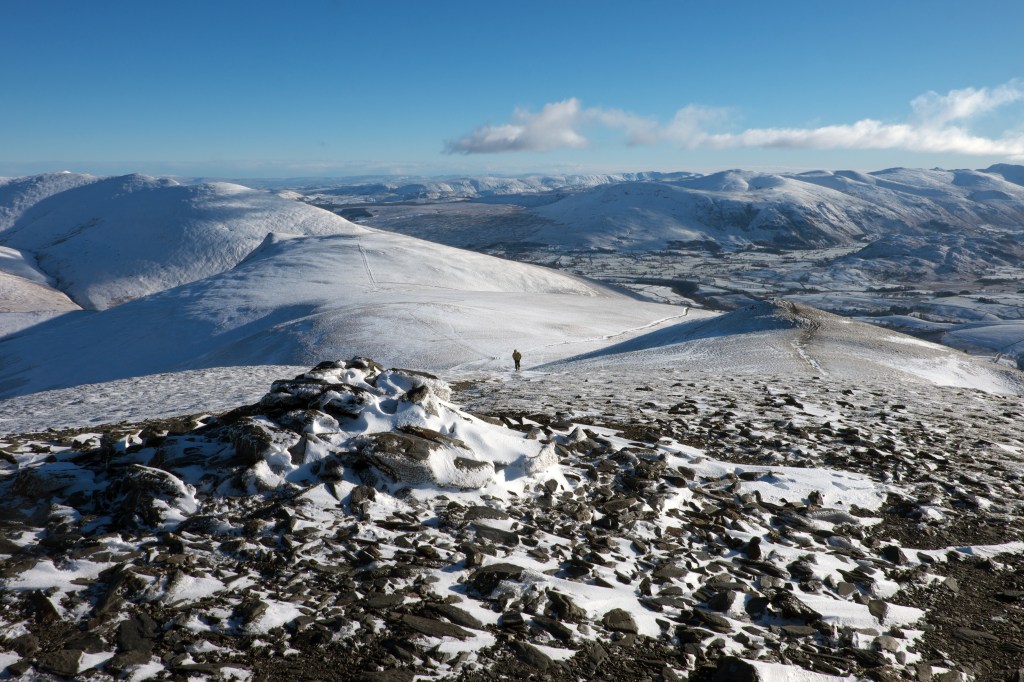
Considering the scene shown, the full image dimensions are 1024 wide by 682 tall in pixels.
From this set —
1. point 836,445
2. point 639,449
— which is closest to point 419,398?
point 639,449

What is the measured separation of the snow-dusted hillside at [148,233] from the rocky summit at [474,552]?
122164mm

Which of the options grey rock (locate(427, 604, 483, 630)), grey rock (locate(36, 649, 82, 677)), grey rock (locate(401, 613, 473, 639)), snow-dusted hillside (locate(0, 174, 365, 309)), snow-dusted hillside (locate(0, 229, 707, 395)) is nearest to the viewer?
grey rock (locate(36, 649, 82, 677))

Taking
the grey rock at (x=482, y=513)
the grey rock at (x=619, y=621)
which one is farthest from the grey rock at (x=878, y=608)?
the grey rock at (x=482, y=513)

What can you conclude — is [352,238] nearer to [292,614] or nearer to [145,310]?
[145,310]

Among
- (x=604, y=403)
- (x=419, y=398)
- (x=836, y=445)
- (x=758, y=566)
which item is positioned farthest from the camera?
(x=604, y=403)

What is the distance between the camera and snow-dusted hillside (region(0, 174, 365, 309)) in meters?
138

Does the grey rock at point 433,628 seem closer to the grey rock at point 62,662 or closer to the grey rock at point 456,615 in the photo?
the grey rock at point 456,615

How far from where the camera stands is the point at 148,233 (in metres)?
159

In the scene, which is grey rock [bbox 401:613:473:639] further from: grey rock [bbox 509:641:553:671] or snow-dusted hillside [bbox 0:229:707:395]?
snow-dusted hillside [bbox 0:229:707:395]

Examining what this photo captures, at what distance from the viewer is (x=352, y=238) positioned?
117 metres

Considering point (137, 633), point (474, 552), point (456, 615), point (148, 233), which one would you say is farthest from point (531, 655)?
point (148, 233)

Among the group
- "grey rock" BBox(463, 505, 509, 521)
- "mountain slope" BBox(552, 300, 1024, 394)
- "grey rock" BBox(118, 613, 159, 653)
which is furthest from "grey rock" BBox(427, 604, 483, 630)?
"mountain slope" BBox(552, 300, 1024, 394)

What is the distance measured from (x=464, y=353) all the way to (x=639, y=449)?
3011cm

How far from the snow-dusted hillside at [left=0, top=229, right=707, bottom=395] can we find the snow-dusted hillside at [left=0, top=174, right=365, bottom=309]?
3812 cm
